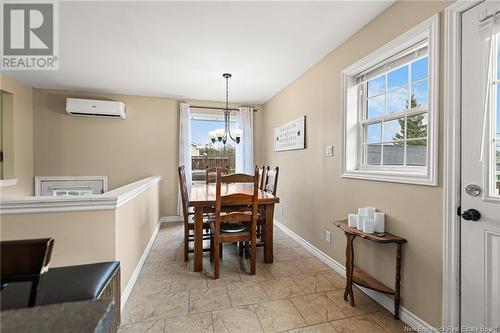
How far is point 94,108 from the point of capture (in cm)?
387

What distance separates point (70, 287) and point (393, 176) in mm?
2153

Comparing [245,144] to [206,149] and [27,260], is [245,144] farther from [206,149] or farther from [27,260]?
[27,260]

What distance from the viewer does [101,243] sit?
1.58m

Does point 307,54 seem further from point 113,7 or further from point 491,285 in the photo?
point 491,285

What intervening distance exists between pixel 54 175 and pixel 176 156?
2003 mm

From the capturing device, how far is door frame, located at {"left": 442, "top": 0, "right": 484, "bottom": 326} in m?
1.37

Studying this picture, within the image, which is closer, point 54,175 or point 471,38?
point 471,38

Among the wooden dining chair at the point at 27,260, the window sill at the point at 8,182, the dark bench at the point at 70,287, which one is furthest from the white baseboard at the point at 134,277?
the window sill at the point at 8,182

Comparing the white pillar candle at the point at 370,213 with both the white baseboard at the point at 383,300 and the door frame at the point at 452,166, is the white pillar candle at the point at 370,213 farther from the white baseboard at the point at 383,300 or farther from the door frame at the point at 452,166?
the white baseboard at the point at 383,300

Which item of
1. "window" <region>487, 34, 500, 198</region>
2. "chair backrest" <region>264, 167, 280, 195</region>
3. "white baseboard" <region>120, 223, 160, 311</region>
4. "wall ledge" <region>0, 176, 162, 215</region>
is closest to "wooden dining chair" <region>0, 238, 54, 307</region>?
"wall ledge" <region>0, 176, 162, 215</region>

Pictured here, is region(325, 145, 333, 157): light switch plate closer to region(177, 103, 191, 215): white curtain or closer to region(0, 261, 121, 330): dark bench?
region(0, 261, 121, 330): dark bench

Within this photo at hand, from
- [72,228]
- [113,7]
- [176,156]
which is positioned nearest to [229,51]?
[113,7]

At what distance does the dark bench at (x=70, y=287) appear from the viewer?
40.1 inches

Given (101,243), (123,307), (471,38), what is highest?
(471,38)
